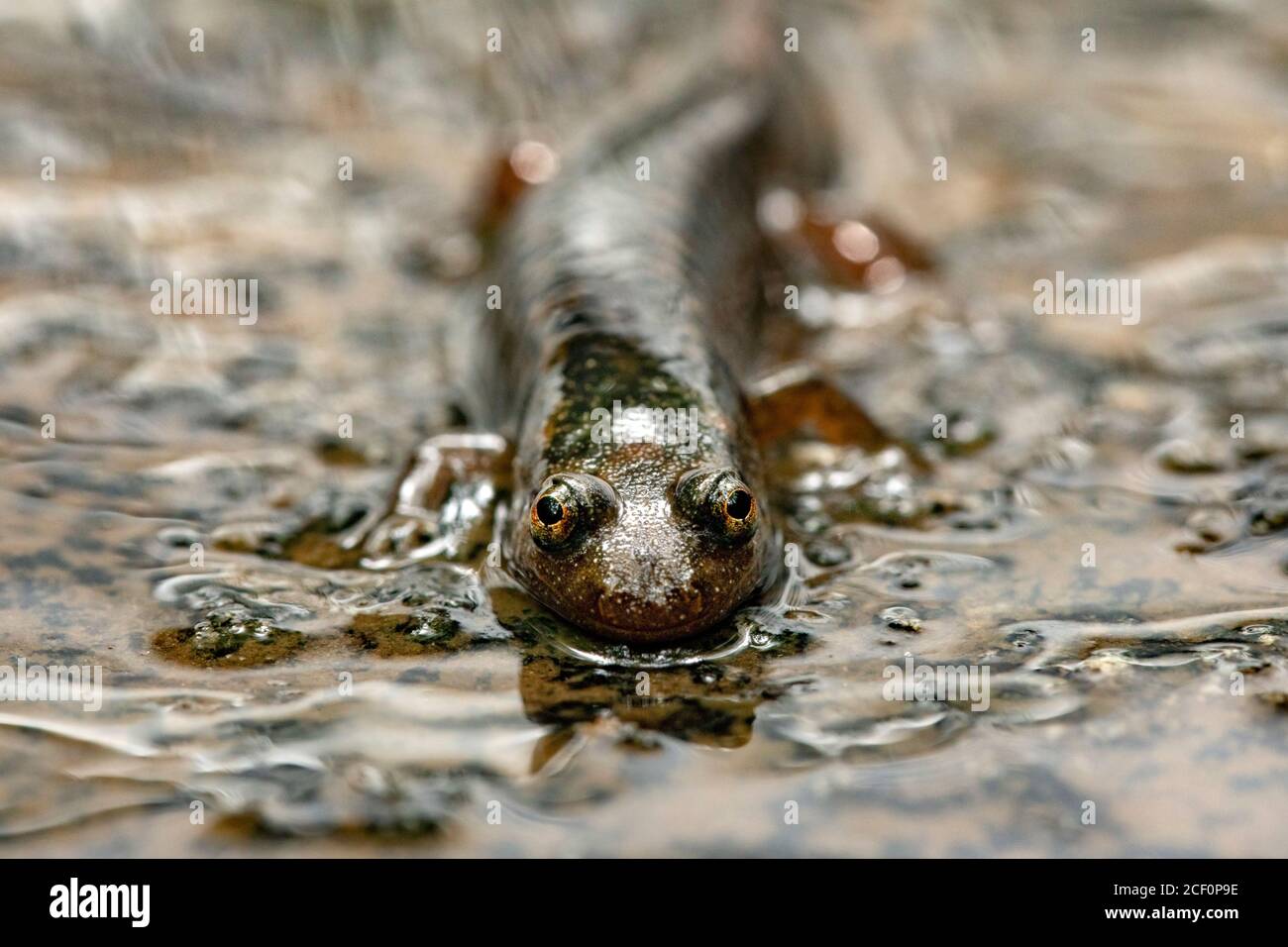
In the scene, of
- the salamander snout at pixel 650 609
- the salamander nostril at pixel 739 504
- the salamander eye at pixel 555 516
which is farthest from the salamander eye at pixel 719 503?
the salamander eye at pixel 555 516

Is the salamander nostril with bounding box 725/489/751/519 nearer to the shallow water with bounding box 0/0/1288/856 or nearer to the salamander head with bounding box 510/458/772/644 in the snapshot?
the salamander head with bounding box 510/458/772/644

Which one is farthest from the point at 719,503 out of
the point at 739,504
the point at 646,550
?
the point at 646,550

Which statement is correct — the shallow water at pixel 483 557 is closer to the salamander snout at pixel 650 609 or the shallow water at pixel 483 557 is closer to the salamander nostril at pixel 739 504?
the salamander snout at pixel 650 609

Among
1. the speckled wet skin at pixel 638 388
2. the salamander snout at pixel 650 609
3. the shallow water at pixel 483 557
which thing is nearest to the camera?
the shallow water at pixel 483 557

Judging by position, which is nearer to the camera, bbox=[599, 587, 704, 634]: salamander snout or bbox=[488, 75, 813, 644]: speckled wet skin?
bbox=[599, 587, 704, 634]: salamander snout

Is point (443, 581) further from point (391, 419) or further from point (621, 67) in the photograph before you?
point (621, 67)

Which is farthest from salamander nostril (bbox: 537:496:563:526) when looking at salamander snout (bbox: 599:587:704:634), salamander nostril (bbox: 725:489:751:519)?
salamander nostril (bbox: 725:489:751:519)
